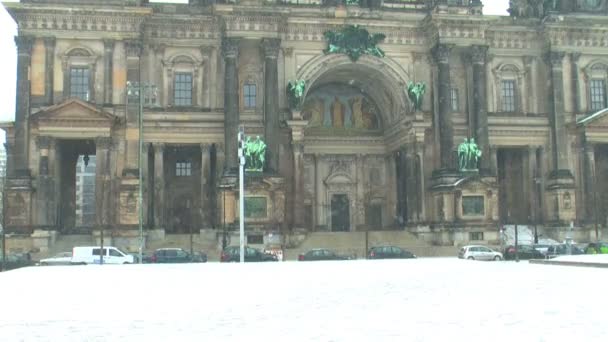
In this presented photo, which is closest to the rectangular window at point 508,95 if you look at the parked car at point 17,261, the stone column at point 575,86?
the stone column at point 575,86

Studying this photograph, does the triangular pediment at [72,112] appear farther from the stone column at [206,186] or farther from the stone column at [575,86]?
the stone column at [575,86]

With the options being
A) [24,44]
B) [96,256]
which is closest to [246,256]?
[96,256]

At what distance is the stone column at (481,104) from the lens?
180ft

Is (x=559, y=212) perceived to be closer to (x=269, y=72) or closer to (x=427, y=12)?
(x=427, y=12)

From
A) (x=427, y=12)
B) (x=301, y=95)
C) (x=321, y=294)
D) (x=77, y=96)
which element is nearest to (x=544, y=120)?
(x=427, y=12)

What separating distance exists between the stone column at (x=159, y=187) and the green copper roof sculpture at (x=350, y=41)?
13676 millimetres

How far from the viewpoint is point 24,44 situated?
5109 cm

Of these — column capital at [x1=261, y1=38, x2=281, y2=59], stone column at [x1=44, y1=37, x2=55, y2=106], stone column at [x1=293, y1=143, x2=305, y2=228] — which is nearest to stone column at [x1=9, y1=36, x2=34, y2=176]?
stone column at [x1=44, y1=37, x2=55, y2=106]

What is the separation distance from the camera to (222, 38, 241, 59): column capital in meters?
52.4

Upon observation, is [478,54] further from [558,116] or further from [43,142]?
[43,142]

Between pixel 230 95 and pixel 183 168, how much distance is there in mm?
8841

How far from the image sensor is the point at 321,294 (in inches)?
744

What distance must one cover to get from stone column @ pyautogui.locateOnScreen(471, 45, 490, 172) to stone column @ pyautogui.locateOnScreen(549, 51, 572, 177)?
5412 mm

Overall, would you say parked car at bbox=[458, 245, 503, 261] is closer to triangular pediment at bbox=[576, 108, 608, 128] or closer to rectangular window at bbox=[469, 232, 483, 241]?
rectangular window at bbox=[469, 232, 483, 241]
